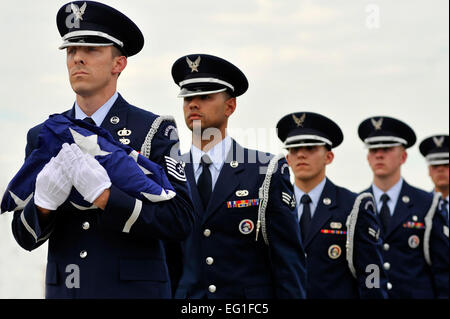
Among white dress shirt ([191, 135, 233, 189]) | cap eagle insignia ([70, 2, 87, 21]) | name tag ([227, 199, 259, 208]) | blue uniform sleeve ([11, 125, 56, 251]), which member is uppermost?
cap eagle insignia ([70, 2, 87, 21])

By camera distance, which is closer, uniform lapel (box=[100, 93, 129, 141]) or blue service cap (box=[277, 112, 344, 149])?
uniform lapel (box=[100, 93, 129, 141])

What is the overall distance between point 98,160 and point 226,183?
2747 millimetres

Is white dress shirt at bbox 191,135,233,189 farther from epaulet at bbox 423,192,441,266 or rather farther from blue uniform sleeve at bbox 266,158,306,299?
epaulet at bbox 423,192,441,266

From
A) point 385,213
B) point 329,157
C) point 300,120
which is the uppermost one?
point 300,120

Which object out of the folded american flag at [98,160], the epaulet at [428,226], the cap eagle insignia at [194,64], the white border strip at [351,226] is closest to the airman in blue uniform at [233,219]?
the cap eagle insignia at [194,64]

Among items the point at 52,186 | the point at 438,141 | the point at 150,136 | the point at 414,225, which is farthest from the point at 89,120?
the point at 438,141

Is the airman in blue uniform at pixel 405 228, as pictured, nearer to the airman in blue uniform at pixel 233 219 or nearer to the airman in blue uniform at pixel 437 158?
the airman in blue uniform at pixel 437 158

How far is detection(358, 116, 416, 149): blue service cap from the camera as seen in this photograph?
13391 millimetres

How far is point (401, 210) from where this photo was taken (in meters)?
12.8

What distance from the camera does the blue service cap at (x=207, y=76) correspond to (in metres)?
8.72

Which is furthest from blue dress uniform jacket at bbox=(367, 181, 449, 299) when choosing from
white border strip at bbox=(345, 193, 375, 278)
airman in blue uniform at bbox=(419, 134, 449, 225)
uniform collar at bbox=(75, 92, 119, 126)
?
uniform collar at bbox=(75, 92, 119, 126)

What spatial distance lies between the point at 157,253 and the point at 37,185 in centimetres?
99

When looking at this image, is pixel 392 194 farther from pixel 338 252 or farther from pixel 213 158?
pixel 213 158

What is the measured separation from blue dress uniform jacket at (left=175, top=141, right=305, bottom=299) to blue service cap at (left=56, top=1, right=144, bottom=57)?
6.44ft
